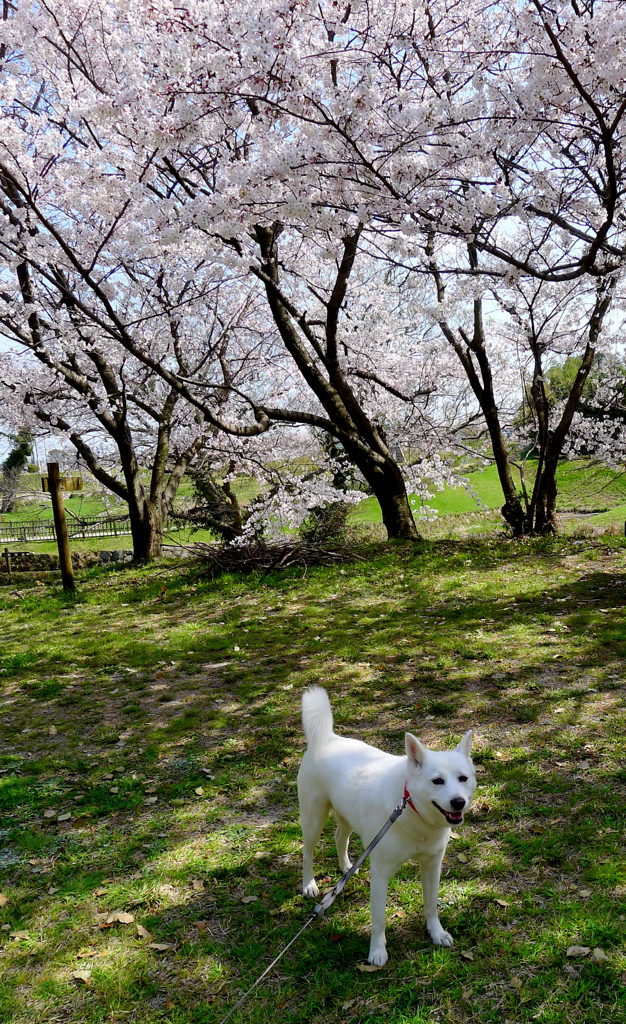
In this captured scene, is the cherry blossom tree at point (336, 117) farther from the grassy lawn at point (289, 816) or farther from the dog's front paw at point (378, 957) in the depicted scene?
the dog's front paw at point (378, 957)

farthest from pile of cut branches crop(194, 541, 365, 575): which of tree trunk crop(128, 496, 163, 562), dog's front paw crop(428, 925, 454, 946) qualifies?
dog's front paw crop(428, 925, 454, 946)

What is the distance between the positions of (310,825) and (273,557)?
795cm

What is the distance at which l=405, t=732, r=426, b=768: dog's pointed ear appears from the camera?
8.61 feet

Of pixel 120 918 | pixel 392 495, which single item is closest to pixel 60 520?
pixel 392 495

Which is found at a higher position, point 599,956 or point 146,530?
point 146,530

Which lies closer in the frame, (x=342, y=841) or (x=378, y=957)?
(x=378, y=957)

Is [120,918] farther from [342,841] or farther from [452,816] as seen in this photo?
[452,816]

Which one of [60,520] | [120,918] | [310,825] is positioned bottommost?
[120,918]

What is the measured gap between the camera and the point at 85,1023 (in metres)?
2.70

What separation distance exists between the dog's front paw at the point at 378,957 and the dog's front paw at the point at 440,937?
0.23m

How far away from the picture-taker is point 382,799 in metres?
2.87

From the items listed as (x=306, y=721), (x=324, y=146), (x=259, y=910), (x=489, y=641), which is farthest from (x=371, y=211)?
(x=259, y=910)

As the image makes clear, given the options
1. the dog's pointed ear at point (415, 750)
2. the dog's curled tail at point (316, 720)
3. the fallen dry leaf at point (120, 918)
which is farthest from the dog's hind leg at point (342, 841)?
the fallen dry leaf at point (120, 918)

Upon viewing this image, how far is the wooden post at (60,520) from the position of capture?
424 inches
